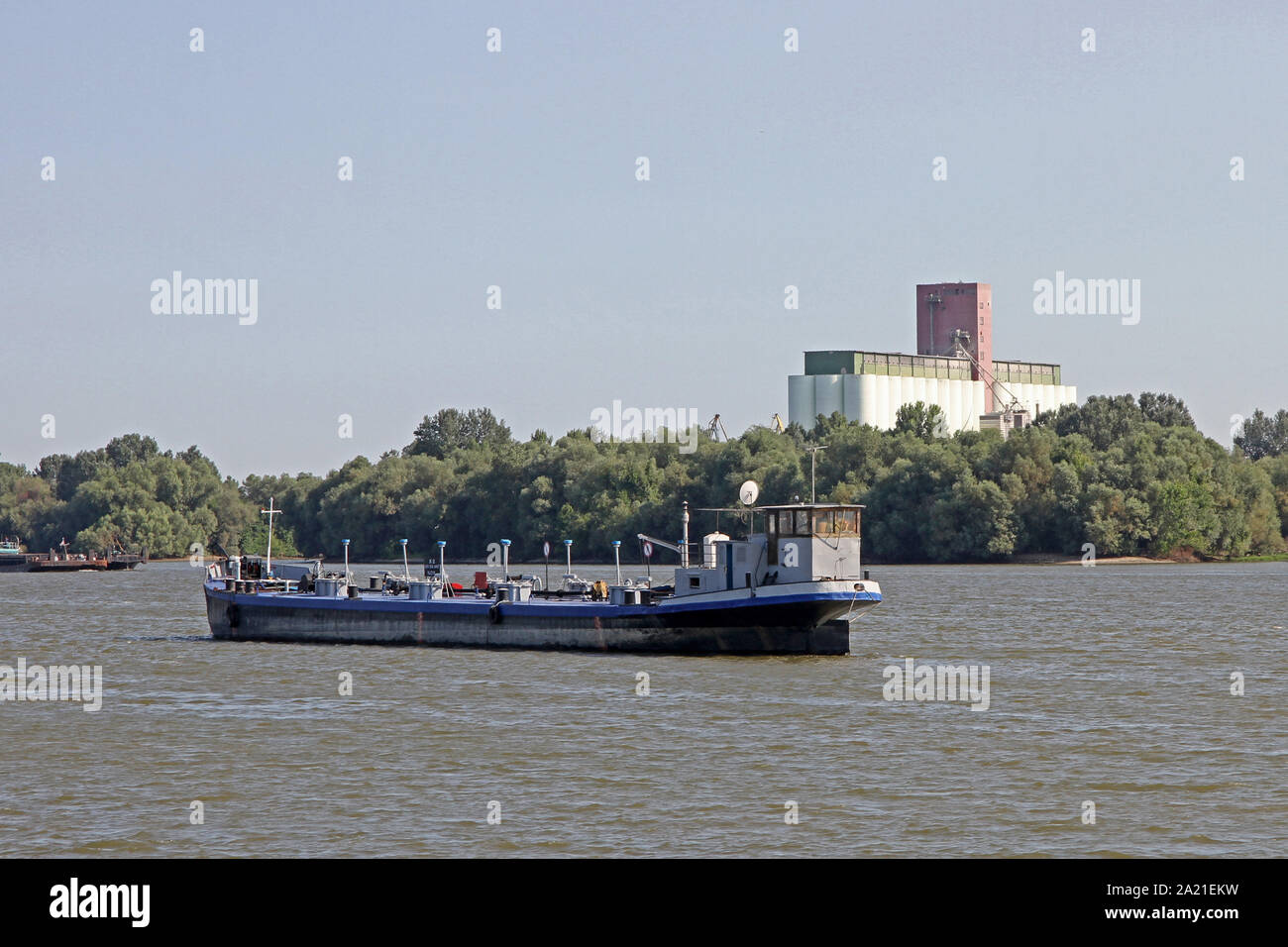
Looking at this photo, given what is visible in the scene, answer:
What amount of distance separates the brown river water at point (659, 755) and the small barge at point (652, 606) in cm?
131

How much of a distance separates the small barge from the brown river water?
4.29ft

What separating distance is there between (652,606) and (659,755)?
24043mm

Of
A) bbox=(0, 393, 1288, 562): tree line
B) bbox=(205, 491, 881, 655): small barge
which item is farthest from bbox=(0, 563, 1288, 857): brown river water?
bbox=(0, 393, 1288, 562): tree line

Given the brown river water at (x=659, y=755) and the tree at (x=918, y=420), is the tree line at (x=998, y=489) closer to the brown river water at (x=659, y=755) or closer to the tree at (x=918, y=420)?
the tree at (x=918, y=420)

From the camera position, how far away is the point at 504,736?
131 ft

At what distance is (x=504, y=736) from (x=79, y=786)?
418 inches

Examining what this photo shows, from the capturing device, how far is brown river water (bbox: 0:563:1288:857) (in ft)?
91.5

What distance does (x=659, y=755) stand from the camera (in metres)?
36.8

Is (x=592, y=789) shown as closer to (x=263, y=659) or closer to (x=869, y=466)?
(x=263, y=659)

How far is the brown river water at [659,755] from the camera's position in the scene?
91.5ft

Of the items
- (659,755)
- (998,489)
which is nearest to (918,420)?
(998,489)

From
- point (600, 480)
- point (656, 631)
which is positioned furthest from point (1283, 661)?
point (600, 480)

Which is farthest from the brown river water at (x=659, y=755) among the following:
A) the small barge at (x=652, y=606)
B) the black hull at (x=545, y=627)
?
the small barge at (x=652, y=606)

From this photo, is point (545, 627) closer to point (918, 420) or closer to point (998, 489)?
point (998, 489)
